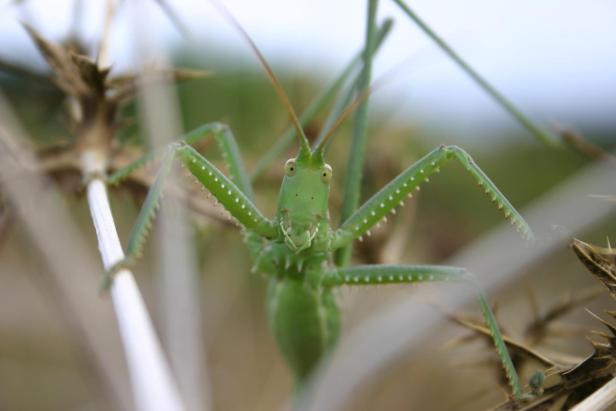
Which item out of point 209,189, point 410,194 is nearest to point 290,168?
point 209,189

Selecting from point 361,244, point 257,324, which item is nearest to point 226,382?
point 257,324

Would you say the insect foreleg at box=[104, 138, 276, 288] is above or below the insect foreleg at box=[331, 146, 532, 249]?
above

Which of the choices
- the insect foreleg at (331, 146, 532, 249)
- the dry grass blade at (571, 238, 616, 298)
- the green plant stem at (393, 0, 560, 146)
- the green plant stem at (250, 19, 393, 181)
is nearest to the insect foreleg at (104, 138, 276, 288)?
the insect foreleg at (331, 146, 532, 249)

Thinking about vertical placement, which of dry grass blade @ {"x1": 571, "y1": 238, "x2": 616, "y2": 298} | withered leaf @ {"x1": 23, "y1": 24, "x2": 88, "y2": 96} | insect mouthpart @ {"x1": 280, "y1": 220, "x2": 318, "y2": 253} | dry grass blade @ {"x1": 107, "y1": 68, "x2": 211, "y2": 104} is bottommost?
dry grass blade @ {"x1": 571, "y1": 238, "x2": 616, "y2": 298}

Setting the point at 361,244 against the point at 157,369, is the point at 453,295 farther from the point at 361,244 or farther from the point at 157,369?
the point at 157,369

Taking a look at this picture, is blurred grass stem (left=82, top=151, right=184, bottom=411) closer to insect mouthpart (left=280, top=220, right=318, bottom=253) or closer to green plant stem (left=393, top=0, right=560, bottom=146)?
insect mouthpart (left=280, top=220, right=318, bottom=253)

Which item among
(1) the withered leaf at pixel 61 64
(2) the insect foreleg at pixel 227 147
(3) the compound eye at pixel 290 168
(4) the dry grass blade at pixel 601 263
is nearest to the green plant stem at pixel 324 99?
(2) the insect foreleg at pixel 227 147

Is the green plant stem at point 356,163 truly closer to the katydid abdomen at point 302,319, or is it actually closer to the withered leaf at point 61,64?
the katydid abdomen at point 302,319

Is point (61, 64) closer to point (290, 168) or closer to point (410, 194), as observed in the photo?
point (290, 168)

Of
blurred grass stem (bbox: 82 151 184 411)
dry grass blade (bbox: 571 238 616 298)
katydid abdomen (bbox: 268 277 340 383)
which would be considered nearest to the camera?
blurred grass stem (bbox: 82 151 184 411)
